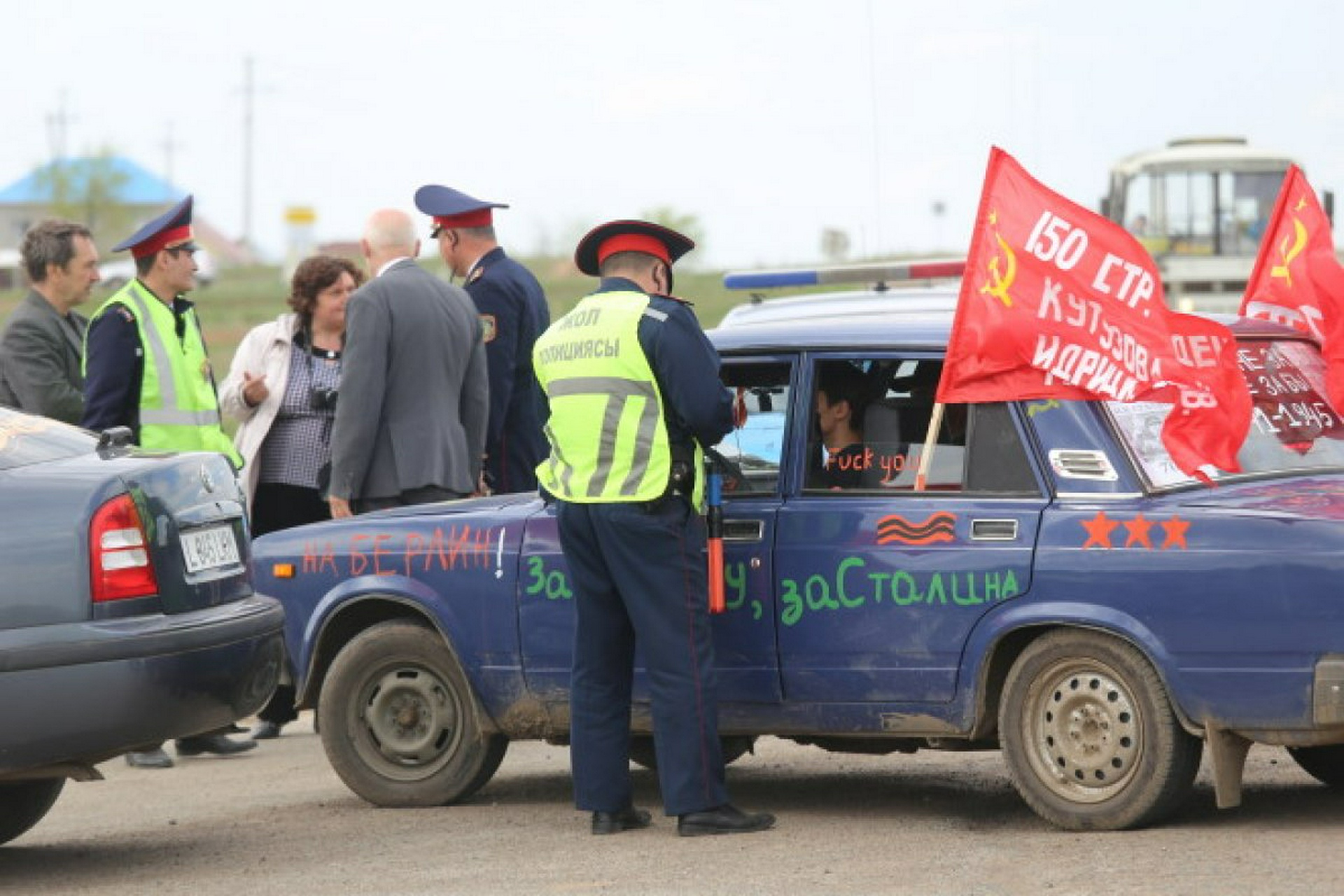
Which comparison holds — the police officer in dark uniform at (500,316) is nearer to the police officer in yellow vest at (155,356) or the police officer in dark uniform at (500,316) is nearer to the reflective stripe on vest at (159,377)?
the police officer in yellow vest at (155,356)

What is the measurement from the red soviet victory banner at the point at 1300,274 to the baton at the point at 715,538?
2.18m

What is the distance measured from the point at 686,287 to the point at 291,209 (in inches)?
1159

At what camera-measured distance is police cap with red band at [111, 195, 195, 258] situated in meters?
10.3

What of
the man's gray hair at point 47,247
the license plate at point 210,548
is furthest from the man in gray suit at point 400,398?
the license plate at point 210,548

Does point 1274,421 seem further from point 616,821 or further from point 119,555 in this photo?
point 119,555

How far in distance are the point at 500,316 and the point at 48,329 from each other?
192 centimetres

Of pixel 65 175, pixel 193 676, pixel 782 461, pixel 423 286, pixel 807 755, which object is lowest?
pixel 807 755

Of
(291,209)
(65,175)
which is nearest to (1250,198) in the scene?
(291,209)

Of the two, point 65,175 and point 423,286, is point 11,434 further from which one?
point 65,175

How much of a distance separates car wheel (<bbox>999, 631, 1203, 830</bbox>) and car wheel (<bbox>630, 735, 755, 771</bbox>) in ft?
3.58

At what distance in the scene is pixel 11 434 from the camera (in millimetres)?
7809

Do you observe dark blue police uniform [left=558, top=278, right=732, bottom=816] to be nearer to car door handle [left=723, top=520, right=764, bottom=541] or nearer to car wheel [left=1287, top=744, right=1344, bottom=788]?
car door handle [left=723, top=520, right=764, bottom=541]

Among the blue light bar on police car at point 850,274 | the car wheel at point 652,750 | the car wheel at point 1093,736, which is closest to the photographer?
the car wheel at point 1093,736

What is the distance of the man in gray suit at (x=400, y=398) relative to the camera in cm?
1022
